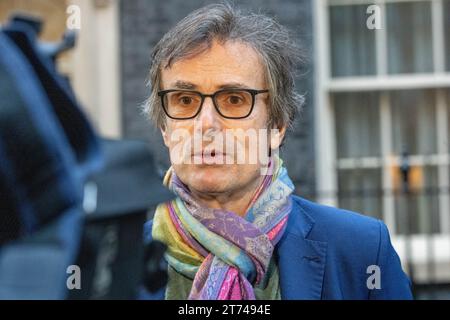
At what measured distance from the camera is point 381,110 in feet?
20.3

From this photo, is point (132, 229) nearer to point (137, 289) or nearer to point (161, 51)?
point (137, 289)

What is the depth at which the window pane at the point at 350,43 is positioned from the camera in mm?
6207

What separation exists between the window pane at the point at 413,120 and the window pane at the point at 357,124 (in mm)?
123

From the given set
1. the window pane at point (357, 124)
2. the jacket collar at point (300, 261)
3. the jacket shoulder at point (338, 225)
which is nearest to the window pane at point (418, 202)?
the window pane at point (357, 124)

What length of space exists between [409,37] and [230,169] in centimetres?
433

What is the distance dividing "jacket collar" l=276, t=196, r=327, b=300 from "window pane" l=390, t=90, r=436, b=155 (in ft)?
12.5

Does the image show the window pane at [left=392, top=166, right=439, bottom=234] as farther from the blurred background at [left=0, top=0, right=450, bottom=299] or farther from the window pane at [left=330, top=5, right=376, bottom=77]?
the window pane at [left=330, top=5, right=376, bottom=77]

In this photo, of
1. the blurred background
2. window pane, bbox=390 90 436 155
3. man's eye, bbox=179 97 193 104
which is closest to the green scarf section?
man's eye, bbox=179 97 193 104

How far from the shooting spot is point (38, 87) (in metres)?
2.32

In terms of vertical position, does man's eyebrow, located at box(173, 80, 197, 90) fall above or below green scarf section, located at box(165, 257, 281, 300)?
above

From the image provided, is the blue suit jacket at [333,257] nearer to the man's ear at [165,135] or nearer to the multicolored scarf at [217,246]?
the multicolored scarf at [217,246]

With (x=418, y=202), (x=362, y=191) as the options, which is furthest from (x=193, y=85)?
(x=418, y=202)

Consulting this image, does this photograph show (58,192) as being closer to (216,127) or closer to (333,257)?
(216,127)

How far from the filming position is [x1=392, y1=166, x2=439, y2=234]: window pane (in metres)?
6.12
